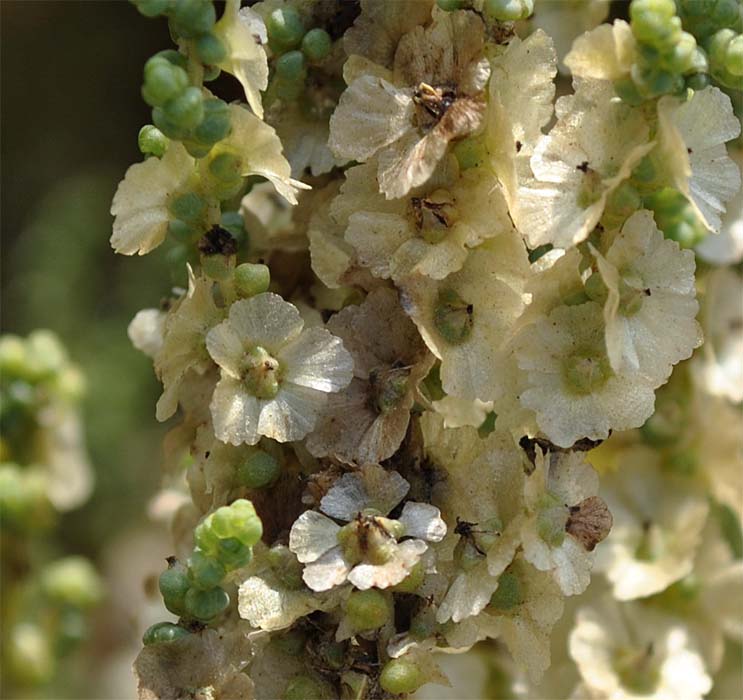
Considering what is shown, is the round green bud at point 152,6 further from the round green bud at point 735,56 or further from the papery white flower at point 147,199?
the round green bud at point 735,56

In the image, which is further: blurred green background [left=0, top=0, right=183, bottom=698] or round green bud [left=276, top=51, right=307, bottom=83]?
blurred green background [left=0, top=0, right=183, bottom=698]

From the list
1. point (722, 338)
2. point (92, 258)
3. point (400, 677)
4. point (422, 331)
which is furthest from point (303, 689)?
point (92, 258)

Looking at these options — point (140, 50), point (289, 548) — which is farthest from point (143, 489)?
point (289, 548)

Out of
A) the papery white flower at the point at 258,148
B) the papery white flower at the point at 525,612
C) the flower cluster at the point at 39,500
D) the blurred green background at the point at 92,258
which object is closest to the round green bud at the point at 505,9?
the papery white flower at the point at 258,148

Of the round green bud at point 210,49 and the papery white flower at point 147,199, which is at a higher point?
the round green bud at point 210,49

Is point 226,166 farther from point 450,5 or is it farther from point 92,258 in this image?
point 92,258

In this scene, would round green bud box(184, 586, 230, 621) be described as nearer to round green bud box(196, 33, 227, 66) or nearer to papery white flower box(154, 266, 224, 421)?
papery white flower box(154, 266, 224, 421)

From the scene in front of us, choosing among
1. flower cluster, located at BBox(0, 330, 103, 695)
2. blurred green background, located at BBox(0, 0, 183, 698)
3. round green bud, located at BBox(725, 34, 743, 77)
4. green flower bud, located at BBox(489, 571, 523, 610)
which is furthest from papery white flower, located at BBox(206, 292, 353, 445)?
blurred green background, located at BBox(0, 0, 183, 698)
